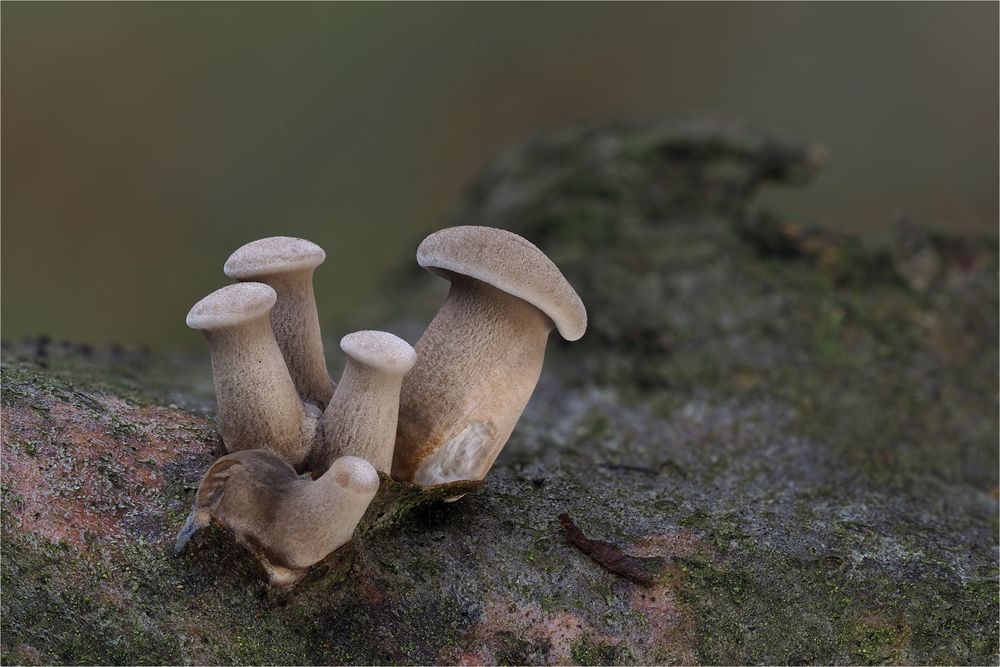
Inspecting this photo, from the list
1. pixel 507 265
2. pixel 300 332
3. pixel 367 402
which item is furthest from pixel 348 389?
pixel 507 265

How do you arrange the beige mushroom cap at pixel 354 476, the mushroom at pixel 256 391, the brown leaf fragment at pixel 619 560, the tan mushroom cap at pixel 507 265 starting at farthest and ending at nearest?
the brown leaf fragment at pixel 619 560, the tan mushroom cap at pixel 507 265, the mushroom at pixel 256 391, the beige mushroom cap at pixel 354 476

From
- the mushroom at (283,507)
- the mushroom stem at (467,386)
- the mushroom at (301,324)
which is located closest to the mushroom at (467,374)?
the mushroom stem at (467,386)

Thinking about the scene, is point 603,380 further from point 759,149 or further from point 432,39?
point 432,39

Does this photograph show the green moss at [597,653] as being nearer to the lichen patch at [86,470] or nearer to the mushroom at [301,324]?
the mushroom at [301,324]

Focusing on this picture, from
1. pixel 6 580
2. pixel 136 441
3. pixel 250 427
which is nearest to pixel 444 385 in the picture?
pixel 250 427

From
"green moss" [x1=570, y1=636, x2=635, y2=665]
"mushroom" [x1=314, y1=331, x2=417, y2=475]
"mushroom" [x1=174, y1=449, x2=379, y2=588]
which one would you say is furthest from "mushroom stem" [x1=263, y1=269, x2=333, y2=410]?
"green moss" [x1=570, y1=636, x2=635, y2=665]

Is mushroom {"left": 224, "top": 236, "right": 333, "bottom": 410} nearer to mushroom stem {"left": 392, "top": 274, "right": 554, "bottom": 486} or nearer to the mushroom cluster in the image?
the mushroom cluster
